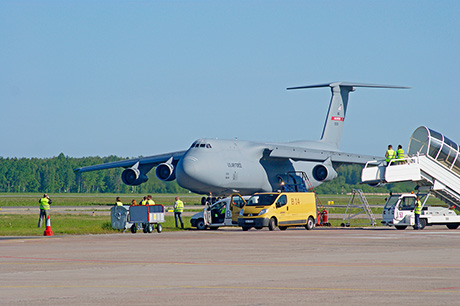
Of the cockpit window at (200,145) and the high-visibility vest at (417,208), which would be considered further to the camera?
the cockpit window at (200,145)

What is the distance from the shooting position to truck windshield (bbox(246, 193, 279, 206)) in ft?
98.4

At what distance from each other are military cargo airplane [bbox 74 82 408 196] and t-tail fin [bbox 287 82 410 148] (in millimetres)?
86

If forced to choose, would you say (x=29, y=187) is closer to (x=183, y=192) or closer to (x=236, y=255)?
(x=183, y=192)

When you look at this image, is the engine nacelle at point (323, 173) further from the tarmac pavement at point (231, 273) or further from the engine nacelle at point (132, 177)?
the tarmac pavement at point (231, 273)

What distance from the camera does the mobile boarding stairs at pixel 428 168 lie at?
104ft

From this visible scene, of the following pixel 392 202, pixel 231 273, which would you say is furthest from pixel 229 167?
pixel 231 273

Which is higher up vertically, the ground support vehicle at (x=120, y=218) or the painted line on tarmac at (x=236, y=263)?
the ground support vehicle at (x=120, y=218)

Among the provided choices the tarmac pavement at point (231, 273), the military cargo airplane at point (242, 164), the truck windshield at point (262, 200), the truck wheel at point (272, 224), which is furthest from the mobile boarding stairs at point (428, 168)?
the military cargo airplane at point (242, 164)

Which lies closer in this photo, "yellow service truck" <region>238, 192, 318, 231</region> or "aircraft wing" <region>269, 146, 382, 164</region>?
"yellow service truck" <region>238, 192, 318, 231</region>

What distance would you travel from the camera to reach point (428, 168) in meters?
32.2

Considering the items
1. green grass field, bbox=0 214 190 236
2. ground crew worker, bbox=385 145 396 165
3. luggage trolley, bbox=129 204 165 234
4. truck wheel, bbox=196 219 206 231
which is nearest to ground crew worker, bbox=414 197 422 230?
ground crew worker, bbox=385 145 396 165

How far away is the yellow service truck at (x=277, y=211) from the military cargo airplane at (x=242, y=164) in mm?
15512

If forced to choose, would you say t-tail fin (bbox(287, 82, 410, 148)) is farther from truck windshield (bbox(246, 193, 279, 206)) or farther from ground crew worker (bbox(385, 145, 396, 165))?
truck windshield (bbox(246, 193, 279, 206))

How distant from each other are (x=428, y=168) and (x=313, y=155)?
860 inches
